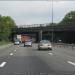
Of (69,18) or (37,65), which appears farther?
(69,18)

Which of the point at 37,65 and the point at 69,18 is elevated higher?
the point at 69,18

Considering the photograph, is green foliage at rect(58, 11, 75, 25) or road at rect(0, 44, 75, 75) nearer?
road at rect(0, 44, 75, 75)

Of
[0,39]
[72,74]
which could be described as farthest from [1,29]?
[72,74]

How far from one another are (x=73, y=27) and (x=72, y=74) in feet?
363

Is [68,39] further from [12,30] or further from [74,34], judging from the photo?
[12,30]

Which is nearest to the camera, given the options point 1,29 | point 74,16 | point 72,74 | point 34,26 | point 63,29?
point 72,74

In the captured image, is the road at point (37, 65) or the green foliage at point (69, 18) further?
the green foliage at point (69, 18)

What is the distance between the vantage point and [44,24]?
450 ft

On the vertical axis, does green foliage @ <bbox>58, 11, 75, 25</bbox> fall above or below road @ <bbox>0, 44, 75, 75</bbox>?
above

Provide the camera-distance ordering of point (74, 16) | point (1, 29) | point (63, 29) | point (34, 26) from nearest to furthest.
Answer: point (1, 29)
point (63, 29)
point (34, 26)
point (74, 16)

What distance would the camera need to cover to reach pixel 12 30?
144 m

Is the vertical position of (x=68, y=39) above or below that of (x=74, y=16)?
below

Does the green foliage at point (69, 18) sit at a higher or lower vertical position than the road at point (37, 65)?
higher

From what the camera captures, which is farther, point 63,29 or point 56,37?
point 56,37
